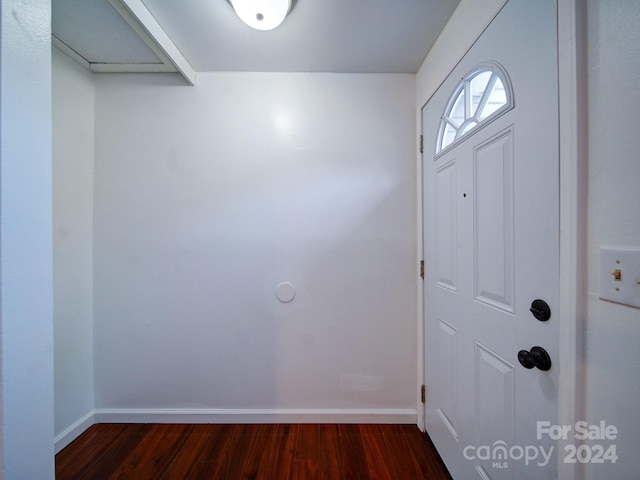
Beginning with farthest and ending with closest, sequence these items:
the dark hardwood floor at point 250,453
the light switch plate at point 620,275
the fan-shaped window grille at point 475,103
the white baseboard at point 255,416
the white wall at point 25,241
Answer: the white baseboard at point 255,416, the dark hardwood floor at point 250,453, the fan-shaped window grille at point 475,103, the white wall at point 25,241, the light switch plate at point 620,275

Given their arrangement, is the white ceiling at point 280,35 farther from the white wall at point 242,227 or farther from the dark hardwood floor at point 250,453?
the dark hardwood floor at point 250,453

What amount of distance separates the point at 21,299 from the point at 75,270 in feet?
3.57

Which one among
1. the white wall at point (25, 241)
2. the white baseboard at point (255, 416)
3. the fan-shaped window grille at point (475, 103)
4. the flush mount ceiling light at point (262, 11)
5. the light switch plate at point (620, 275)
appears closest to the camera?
the light switch plate at point (620, 275)

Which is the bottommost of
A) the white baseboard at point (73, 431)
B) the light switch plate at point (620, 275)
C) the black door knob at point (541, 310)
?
the white baseboard at point (73, 431)

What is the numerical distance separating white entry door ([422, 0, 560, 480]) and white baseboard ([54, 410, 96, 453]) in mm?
2252

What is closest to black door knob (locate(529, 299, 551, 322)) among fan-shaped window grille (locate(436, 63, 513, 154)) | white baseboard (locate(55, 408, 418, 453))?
fan-shaped window grille (locate(436, 63, 513, 154))

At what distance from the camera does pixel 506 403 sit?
31.7 inches

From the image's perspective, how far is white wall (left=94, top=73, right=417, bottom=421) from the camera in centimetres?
149

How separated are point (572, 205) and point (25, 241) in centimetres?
154

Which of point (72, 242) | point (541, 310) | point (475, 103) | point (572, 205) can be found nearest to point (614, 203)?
point (572, 205)

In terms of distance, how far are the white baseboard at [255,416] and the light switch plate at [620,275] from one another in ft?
4.65

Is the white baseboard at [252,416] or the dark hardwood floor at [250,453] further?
the white baseboard at [252,416]

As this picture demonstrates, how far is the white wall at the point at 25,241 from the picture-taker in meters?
0.59

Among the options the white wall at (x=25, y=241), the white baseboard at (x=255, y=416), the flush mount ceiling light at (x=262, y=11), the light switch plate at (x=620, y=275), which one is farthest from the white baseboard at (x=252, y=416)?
the flush mount ceiling light at (x=262, y=11)
